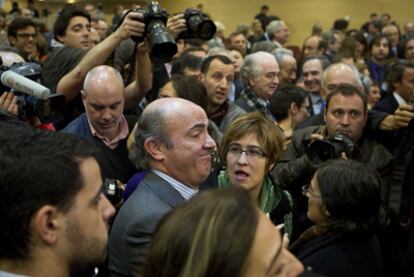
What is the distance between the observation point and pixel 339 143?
113 inches

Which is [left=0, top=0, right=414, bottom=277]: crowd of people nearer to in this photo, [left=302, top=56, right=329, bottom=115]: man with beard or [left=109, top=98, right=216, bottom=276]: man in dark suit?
[left=109, top=98, right=216, bottom=276]: man in dark suit

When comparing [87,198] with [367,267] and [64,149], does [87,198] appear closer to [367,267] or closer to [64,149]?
[64,149]

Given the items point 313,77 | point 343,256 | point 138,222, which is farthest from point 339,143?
point 313,77

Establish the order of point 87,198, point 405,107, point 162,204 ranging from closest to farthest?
point 87,198 < point 162,204 < point 405,107

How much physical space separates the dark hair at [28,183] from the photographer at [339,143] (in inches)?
68.0

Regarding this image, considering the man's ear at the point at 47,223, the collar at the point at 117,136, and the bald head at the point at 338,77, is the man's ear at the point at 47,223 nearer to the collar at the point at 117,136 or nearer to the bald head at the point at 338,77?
the collar at the point at 117,136

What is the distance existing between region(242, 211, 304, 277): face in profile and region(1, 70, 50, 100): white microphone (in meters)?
1.33

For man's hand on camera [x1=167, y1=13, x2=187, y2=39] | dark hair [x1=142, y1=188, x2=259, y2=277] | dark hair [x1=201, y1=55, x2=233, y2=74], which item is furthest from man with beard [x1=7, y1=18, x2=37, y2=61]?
dark hair [x1=142, y1=188, x2=259, y2=277]

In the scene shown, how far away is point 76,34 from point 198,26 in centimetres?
113

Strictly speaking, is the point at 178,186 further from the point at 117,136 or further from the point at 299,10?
the point at 299,10

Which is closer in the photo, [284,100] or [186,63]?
[284,100]

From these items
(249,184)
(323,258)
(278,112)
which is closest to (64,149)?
(323,258)

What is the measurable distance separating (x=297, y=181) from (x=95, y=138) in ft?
3.23

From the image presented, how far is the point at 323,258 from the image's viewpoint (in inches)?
87.0
